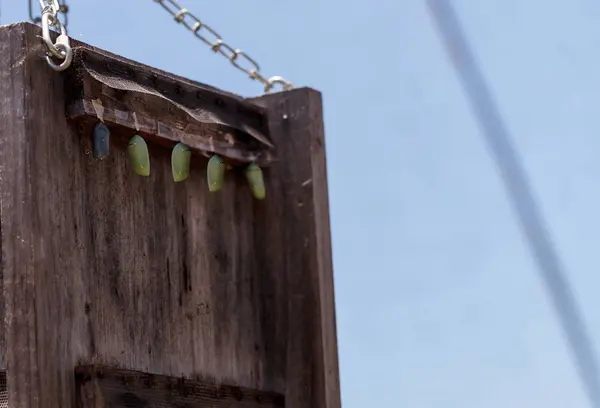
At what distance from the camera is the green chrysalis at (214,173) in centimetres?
388

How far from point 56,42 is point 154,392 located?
89 centimetres

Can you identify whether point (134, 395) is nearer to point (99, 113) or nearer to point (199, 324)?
point (199, 324)

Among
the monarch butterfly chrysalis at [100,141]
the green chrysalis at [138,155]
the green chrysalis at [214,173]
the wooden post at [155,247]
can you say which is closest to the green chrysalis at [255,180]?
the wooden post at [155,247]

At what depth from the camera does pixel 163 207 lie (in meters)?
3.76

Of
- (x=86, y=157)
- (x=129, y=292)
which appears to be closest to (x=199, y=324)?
(x=129, y=292)

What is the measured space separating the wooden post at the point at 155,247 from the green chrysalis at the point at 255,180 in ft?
0.09

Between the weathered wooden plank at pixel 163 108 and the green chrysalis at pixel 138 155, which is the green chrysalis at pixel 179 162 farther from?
the green chrysalis at pixel 138 155

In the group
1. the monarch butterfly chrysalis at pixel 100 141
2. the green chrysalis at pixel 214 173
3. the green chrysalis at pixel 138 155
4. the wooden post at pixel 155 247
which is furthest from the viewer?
the green chrysalis at pixel 214 173

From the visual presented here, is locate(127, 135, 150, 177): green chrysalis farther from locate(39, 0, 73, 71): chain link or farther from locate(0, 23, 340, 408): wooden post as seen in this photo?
locate(39, 0, 73, 71): chain link

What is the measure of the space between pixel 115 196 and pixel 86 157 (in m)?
0.14

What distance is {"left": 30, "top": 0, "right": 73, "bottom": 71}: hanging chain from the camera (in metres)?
3.39

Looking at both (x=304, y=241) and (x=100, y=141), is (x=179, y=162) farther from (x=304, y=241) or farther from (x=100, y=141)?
(x=304, y=241)

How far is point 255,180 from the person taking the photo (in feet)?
13.3

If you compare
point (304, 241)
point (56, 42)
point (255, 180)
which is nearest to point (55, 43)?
point (56, 42)
